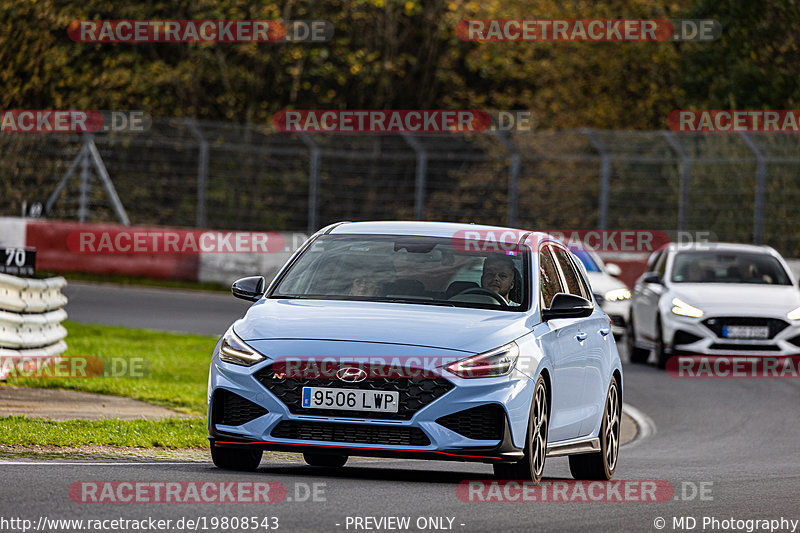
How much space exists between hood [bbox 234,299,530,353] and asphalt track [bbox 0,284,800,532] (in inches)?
31.8

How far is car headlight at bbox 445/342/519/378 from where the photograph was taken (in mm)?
9461

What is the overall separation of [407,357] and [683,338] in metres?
11.7

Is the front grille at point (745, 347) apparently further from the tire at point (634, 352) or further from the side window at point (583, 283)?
the side window at point (583, 283)

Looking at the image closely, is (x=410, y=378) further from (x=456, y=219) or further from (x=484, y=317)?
(x=456, y=219)

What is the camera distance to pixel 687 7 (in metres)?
40.1

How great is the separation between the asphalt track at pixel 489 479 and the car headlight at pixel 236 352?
2.12 ft

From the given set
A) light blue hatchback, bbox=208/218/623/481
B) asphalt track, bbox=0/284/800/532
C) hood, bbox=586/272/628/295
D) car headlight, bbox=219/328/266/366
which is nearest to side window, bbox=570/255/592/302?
light blue hatchback, bbox=208/218/623/481

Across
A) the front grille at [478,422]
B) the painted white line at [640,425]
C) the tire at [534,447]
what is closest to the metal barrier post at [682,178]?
the painted white line at [640,425]

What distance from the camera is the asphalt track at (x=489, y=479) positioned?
829cm

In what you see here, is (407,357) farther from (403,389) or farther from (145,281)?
(145,281)

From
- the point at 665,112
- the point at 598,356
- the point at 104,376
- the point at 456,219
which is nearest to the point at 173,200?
the point at 456,219

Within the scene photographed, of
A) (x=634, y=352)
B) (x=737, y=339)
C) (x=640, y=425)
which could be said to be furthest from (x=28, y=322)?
(x=634, y=352)

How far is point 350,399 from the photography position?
373 inches

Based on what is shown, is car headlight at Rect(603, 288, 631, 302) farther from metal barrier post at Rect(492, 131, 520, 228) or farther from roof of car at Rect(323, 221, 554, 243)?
roof of car at Rect(323, 221, 554, 243)
